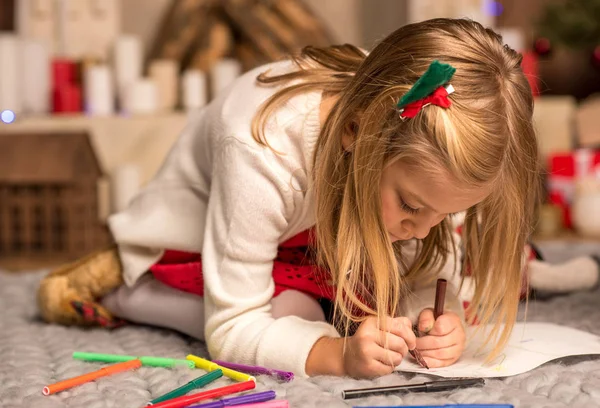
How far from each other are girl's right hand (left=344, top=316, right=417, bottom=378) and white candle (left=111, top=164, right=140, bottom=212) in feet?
3.51

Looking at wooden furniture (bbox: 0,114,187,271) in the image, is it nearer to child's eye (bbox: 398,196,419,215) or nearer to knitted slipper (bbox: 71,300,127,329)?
knitted slipper (bbox: 71,300,127,329)

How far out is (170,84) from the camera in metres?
2.07

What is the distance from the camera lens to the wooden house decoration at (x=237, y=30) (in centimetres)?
210

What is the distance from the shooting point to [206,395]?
74 centimetres

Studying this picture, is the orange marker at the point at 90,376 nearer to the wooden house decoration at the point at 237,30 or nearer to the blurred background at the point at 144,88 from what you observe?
the blurred background at the point at 144,88

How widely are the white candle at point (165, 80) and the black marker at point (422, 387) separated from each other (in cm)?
142

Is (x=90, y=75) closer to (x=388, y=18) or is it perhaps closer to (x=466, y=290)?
(x=388, y=18)

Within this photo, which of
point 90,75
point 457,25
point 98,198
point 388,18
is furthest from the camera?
point 388,18

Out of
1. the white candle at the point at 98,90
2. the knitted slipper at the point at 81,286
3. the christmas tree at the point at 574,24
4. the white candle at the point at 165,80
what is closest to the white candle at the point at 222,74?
the white candle at the point at 165,80

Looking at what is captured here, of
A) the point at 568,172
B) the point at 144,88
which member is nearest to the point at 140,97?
the point at 144,88

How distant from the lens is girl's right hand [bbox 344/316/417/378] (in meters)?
0.79

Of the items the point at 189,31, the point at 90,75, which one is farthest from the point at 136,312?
the point at 189,31

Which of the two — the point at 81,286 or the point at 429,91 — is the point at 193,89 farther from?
the point at 429,91

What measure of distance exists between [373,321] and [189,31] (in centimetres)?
149
